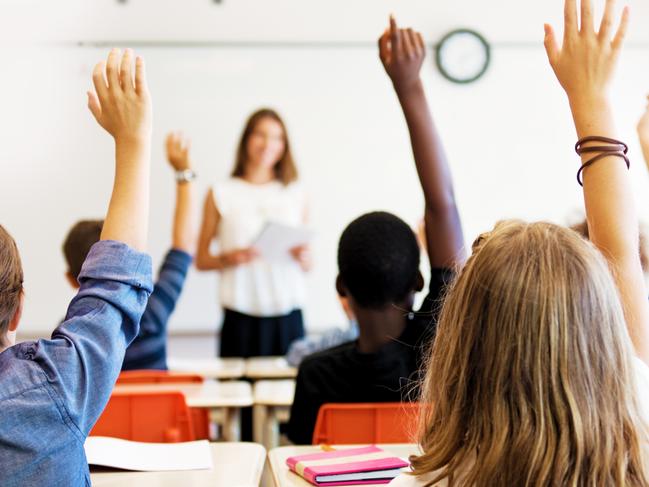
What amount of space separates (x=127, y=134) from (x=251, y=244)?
260 centimetres

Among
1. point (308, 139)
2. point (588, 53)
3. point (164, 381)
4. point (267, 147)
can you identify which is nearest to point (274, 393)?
point (164, 381)

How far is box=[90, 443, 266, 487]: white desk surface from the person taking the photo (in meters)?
1.47

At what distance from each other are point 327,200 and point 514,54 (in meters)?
1.48

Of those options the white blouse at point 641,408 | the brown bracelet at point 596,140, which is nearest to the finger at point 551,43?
the brown bracelet at point 596,140

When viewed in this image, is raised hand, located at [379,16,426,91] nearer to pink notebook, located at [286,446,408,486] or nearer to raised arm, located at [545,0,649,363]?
raised arm, located at [545,0,649,363]

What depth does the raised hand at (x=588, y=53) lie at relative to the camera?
4.43 feet

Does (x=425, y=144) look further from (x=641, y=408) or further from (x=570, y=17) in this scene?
(x=641, y=408)

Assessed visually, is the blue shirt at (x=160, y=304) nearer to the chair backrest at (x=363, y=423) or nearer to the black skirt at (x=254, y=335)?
the chair backrest at (x=363, y=423)

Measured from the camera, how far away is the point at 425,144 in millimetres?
1937

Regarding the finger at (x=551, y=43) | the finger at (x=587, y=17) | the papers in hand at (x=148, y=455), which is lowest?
the papers in hand at (x=148, y=455)

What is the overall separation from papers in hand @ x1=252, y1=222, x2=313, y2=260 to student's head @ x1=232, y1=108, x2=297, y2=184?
42cm

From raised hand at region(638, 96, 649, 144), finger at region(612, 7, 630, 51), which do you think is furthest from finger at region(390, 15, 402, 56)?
finger at region(612, 7, 630, 51)

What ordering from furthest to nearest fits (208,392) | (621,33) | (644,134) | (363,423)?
(208,392) < (363,423) < (644,134) < (621,33)

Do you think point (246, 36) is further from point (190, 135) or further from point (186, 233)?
point (186, 233)
